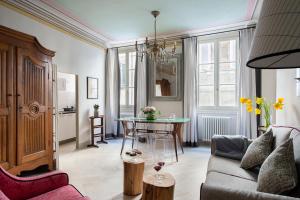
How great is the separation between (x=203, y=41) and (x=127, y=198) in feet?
13.6

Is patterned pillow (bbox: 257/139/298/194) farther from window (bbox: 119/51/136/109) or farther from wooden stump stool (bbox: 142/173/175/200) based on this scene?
window (bbox: 119/51/136/109)

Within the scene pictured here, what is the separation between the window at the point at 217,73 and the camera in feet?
16.0

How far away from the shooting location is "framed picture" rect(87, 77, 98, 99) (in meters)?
5.32

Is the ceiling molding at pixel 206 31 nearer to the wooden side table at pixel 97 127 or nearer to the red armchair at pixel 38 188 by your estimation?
the wooden side table at pixel 97 127

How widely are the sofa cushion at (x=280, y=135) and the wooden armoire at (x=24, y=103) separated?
3127 millimetres

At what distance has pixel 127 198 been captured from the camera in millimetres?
2475

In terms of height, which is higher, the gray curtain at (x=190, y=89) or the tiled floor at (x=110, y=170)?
the gray curtain at (x=190, y=89)

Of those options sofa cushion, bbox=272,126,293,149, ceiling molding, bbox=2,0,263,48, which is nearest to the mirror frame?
ceiling molding, bbox=2,0,263,48

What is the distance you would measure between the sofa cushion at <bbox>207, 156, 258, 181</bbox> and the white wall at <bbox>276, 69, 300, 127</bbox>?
34.1 inches

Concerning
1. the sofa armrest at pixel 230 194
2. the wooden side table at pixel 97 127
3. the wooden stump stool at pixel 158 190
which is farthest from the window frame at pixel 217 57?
the sofa armrest at pixel 230 194

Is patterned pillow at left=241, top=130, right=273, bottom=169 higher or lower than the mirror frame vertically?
lower

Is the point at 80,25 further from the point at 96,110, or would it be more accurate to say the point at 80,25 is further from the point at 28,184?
the point at 28,184

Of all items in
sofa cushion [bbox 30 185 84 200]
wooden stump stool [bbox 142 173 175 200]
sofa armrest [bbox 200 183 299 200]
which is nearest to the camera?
sofa armrest [bbox 200 183 299 200]

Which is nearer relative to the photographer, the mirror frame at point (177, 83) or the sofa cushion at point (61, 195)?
the sofa cushion at point (61, 195)
